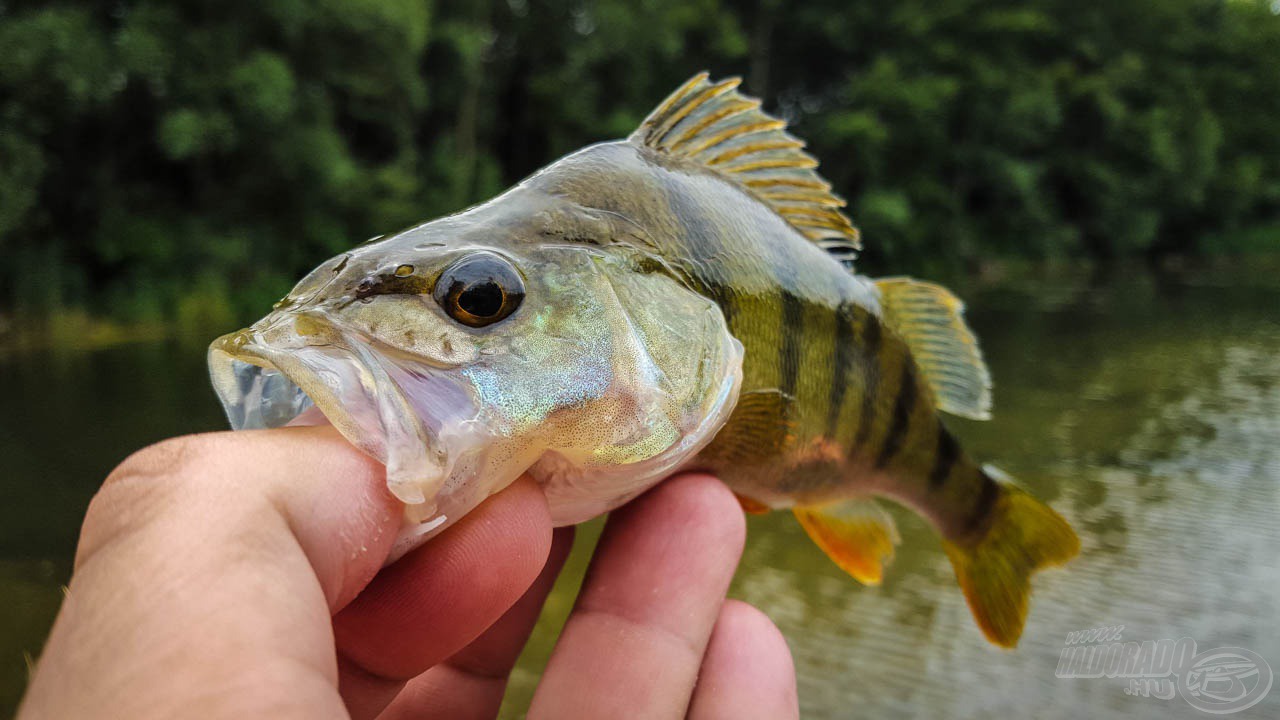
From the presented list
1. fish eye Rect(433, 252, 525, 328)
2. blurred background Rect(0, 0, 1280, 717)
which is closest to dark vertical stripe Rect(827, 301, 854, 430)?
fish eye Rect(433, 252, 525, 328)

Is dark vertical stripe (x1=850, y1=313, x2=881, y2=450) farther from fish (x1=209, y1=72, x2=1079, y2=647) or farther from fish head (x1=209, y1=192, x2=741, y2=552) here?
fish head (x1=209, y1=192, x2=741, y2=552)

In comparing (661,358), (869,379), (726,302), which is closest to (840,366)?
(869,379)

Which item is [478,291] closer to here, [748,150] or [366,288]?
[366,288]

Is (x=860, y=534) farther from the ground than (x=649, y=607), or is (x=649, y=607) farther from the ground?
(x=649, y=607)

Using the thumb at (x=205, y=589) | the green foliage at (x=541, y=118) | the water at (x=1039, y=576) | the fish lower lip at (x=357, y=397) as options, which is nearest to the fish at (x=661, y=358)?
the fish lower lip at (x=357, y=397)

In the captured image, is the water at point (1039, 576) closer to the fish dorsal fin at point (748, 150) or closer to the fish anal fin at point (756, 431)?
the fish anal fin at point (756, 431)

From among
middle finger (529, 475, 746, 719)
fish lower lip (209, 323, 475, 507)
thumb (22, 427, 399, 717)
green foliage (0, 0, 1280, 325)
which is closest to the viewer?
thumb (22, 427, 399, 717)
